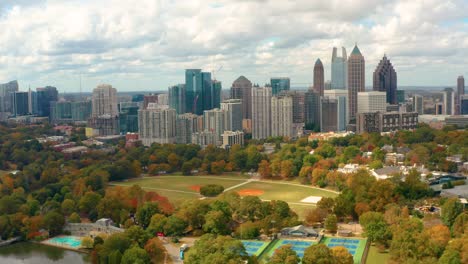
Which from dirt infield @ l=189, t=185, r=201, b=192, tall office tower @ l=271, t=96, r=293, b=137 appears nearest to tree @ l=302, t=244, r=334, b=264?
dirt infield @ l=189, t=185, r=201, b=192

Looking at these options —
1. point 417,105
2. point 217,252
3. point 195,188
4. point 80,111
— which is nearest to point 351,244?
point 217,252

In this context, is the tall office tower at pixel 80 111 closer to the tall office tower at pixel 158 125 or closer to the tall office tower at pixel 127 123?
the tall office tower at pixel 127 123

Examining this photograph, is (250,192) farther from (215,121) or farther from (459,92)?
(459,92)

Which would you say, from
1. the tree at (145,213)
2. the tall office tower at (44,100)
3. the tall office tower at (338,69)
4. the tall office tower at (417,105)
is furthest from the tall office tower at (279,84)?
the tree at (145,213)

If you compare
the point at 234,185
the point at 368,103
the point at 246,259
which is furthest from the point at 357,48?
the point at 246,259

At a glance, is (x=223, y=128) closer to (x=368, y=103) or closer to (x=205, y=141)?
(x=205, y=141)
